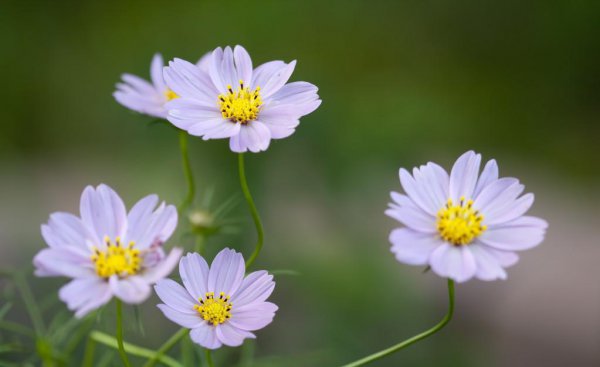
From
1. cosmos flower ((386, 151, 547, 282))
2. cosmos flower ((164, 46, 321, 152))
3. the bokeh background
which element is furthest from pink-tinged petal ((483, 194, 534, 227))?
the bokeh background

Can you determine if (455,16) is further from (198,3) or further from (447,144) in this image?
(198,3)

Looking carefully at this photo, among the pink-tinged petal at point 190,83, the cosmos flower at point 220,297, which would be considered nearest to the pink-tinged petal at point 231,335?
the cosmos flower at point 220,297

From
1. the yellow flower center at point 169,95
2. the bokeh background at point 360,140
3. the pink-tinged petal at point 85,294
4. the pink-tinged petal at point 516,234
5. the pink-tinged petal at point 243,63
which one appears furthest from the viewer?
the bokeh background at point 360,140

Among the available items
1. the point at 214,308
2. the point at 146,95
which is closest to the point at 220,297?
the point at 214,308

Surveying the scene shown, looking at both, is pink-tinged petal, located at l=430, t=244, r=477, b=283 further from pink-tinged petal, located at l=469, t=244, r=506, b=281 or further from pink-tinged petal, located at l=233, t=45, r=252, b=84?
pink-tinged petal, located at l=233, t=45, r=252, b=84

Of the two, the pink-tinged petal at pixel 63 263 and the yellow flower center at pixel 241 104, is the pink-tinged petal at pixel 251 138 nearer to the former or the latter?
the yellow flower center at pixel 241 104
